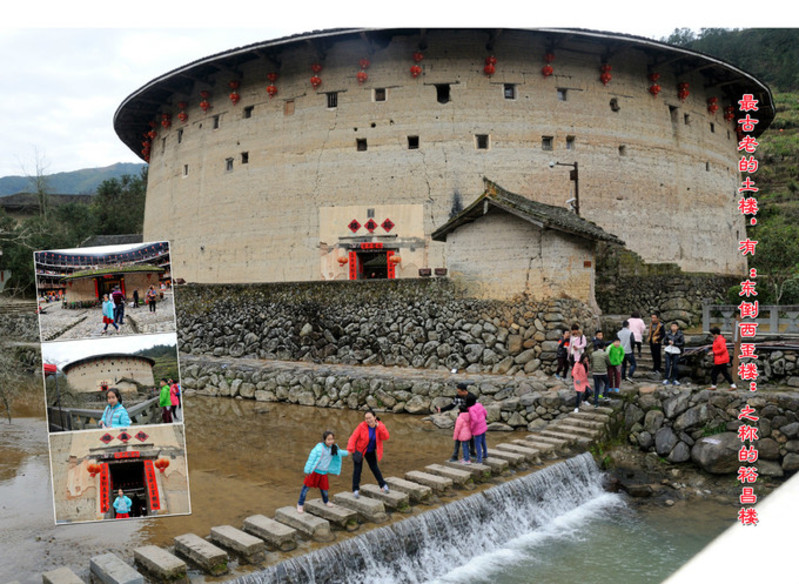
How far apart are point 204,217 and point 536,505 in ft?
53.1

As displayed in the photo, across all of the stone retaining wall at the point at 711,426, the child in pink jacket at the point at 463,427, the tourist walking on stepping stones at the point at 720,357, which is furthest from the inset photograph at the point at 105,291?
the tourist walking on stepping stones at the point at 720,357

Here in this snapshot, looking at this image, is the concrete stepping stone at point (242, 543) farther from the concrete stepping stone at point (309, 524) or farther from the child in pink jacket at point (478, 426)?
the child in pink jacket at point (478, 426)

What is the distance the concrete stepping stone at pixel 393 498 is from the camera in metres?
6.40

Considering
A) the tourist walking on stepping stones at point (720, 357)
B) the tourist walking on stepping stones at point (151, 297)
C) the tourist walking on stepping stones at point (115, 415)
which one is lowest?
the tourist walking on stepping stones at point (720, 357)

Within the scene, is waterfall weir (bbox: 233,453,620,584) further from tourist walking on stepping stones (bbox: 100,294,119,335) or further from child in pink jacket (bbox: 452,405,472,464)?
tourist walking on stepping stones (bbox: 100,294,119,335)

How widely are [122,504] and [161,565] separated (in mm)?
1657

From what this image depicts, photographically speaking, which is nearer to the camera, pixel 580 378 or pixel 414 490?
pixel 414 490

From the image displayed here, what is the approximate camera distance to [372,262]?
1836 cm

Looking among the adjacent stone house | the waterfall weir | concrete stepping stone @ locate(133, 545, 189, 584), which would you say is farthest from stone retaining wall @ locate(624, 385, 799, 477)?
concrete stepping stone @ locate(133, 545, 189, 584)

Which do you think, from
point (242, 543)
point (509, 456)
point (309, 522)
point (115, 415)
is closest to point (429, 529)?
point (309, 522)

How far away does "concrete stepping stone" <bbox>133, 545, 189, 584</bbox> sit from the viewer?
4855mm

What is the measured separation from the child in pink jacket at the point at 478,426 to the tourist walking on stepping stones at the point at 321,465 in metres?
2.13

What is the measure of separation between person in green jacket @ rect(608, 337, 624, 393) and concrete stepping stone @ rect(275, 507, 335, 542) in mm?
6133

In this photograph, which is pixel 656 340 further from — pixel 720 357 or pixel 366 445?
pixel 366 445
